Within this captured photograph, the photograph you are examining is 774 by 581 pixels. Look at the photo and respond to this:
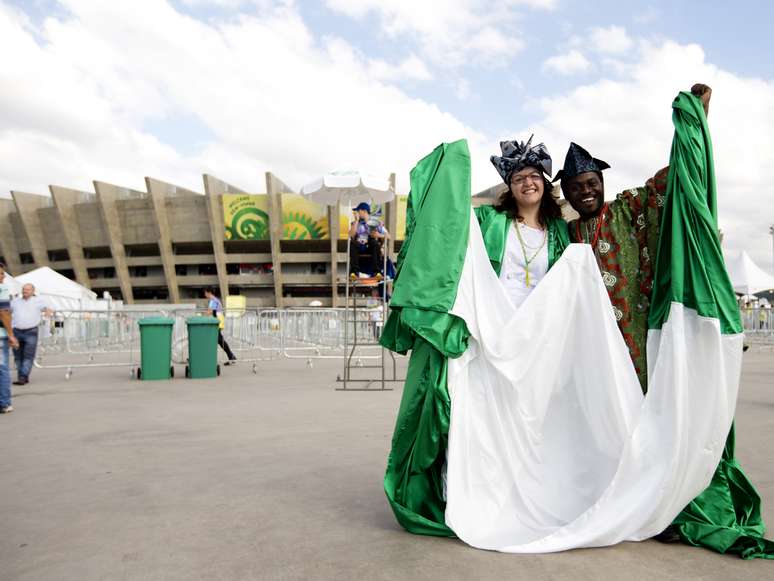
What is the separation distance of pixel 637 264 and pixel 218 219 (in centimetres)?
5685

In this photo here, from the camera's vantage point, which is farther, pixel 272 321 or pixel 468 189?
pixel 272 321

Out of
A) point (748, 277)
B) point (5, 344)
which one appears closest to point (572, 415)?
point (5, 344)

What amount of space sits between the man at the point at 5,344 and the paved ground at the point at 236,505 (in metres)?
0.25

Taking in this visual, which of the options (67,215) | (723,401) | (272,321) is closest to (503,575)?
(723,401)

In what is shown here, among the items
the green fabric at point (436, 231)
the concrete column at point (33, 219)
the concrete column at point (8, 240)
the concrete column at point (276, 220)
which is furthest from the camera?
the concrete column at point (8, 240)

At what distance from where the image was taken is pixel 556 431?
10.2 feet

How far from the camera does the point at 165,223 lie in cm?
5769

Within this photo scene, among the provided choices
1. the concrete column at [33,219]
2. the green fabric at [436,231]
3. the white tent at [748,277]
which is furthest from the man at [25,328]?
the concrete column at [33,219]

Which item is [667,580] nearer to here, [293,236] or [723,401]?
[723,401]

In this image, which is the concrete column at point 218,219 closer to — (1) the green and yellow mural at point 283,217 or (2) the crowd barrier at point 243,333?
(1) the green and yellow mural at point 283,217

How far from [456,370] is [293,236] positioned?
182 feet

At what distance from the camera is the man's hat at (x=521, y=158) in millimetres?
3312

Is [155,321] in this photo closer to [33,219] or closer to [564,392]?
[564,392]

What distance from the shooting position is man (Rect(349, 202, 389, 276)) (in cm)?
894
